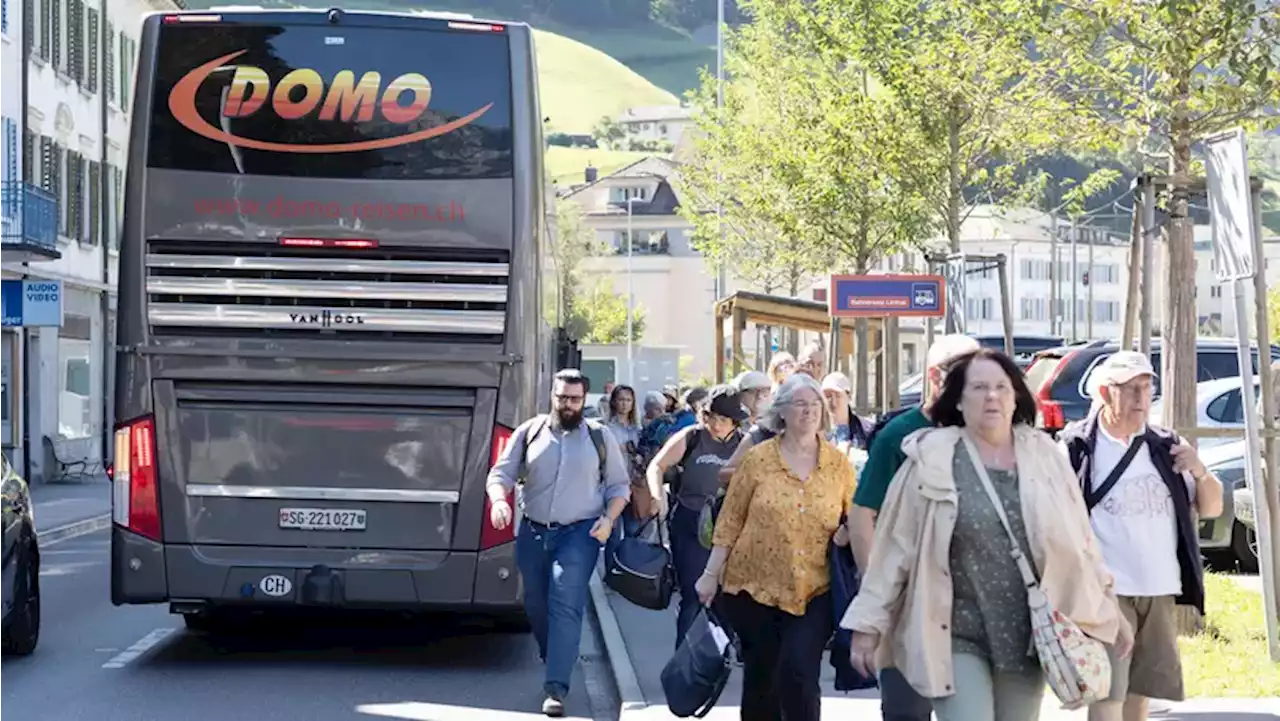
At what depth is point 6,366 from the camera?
4069cm

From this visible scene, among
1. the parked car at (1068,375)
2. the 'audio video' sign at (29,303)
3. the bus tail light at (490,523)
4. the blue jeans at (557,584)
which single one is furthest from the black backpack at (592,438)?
the 'audio video' sign at (29,303)

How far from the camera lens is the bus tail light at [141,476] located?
1282cm

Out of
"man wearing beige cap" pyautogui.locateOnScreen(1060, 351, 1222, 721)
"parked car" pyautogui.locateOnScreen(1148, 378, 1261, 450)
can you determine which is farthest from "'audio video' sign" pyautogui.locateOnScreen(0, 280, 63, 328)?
"man wearing beige cap" pyautogui.locateOnScreen(1060, 351, 1222, 721)

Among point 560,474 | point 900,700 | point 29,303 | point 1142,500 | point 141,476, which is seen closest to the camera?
point 900,700

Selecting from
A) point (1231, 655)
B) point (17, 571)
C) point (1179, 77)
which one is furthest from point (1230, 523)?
point (17, 571)

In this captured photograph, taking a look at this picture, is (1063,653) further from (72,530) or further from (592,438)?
(72,530)

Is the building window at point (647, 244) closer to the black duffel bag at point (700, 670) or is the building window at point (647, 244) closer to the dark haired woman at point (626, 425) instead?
the dark haired woman at point (626, 425)

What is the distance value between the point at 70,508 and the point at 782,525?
2685 centimetres

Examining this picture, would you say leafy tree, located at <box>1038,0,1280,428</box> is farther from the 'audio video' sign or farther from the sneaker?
the 'audio video' sign

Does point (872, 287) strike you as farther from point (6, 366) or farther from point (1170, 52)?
point (6, 366)

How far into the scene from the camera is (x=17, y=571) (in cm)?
1345

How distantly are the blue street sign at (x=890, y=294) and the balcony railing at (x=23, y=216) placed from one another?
682 inches

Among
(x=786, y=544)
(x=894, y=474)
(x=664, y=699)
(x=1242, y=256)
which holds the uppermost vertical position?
(x=1242, y=256)

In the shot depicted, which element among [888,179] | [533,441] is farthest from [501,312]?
[888,179]
